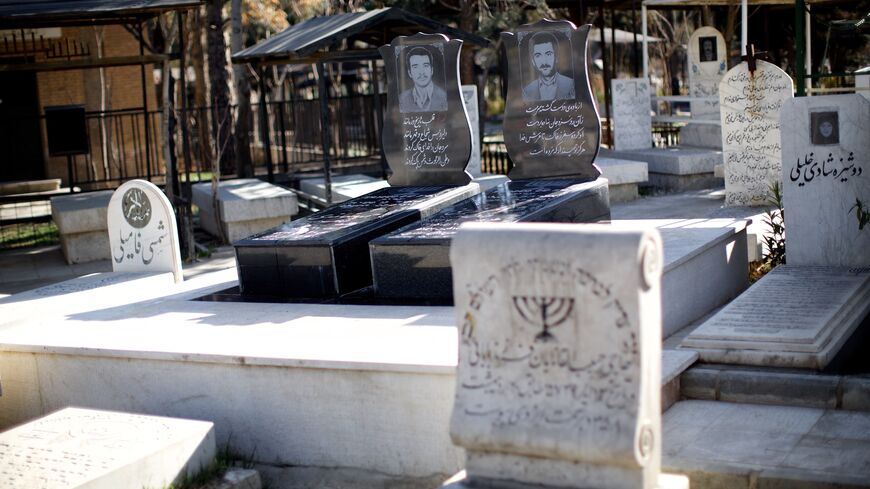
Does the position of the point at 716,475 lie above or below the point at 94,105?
below

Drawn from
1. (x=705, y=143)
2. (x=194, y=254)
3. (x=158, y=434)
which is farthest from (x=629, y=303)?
(x=705, y=143)

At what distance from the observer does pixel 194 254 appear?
13.9 metres

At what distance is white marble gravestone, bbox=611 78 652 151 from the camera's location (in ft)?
61.3

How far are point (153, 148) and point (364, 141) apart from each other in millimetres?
5210

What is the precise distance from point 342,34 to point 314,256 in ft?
21.9

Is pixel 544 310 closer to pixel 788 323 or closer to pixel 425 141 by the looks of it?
pixel 788 323

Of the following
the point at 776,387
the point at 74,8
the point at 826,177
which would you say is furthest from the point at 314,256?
the point at 74,8

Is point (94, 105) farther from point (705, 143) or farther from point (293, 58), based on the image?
point (705, 143)

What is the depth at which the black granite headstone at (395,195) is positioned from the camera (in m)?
8.70

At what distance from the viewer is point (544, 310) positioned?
169 inches

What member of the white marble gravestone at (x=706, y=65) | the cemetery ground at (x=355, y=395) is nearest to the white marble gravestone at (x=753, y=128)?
the cemetery ground at (x=355, y=395)

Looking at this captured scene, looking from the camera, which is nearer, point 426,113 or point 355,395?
point 355,395

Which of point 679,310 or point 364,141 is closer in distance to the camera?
point 679,310

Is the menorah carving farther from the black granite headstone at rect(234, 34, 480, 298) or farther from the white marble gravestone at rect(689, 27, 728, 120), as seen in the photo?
the white marble gravestone at rect(689, 27, 728, 120)
